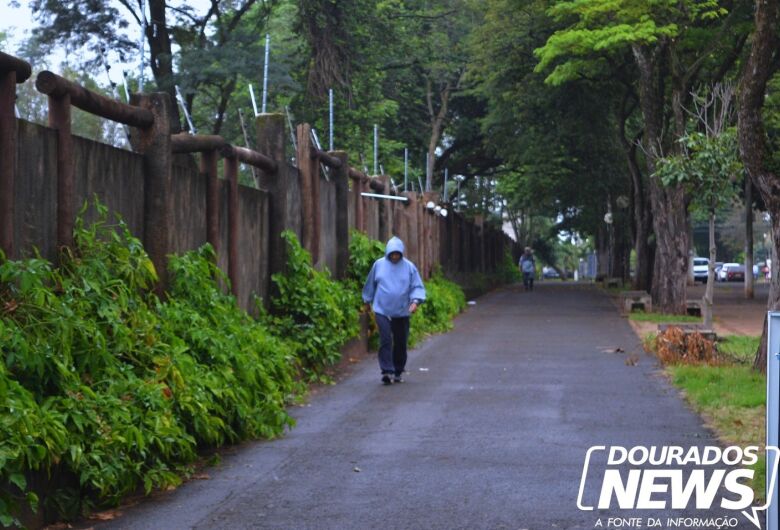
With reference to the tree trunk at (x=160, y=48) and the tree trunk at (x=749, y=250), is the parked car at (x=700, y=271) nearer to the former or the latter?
the tree trunk at (x=749, y=250)

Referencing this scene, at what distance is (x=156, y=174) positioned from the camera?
10.7 m

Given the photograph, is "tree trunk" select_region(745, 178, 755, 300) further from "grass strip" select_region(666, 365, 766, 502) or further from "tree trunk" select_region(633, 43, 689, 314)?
"grass strip" select_region(666, 365, 766, 502)

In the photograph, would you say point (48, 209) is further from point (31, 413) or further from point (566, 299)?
point (566, 299)

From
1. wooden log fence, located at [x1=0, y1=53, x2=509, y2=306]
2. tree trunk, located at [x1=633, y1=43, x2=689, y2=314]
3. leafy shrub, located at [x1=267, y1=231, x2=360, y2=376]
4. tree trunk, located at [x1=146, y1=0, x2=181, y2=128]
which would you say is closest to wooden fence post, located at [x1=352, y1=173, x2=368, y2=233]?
wooden log fence, located at [x1=0, y1=53, x2=509, y2=306]

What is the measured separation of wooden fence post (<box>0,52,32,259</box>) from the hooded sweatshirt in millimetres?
7076

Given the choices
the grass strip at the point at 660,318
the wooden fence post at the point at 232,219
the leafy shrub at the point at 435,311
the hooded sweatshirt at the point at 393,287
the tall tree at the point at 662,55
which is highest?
the tall tree at the point at 662,55

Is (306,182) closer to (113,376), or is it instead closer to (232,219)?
(232,219)

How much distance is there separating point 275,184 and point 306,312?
1.59 metres

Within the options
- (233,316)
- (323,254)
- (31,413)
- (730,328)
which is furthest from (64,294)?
(730,328)

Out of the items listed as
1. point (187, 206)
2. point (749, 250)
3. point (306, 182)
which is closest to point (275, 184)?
point (306, 182)

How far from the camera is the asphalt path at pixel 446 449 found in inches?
287

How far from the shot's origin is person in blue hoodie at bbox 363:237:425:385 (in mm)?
14516

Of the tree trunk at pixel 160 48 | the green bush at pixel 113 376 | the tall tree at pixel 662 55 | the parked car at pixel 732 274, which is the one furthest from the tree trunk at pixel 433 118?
the parked car at pixel 732 274

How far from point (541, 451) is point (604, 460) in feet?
1.81
